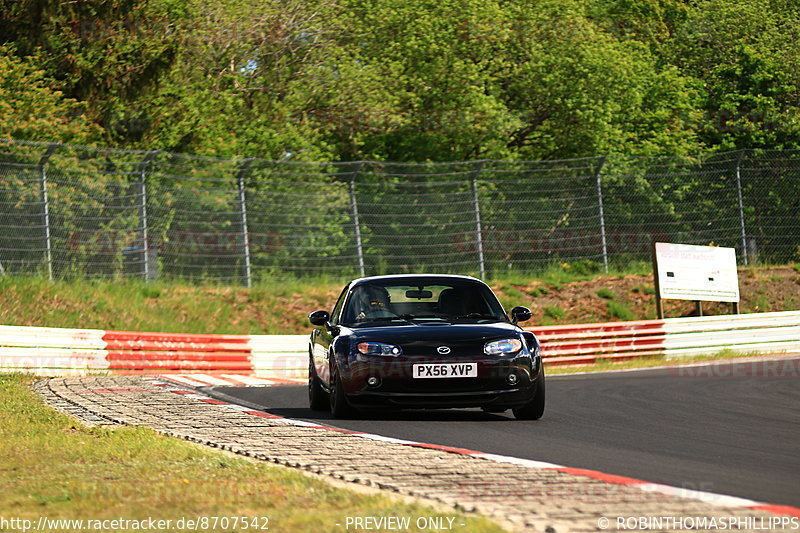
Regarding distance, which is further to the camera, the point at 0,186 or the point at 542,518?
the point at 0,186

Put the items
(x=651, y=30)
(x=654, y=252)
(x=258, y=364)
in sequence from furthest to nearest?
(x=651, y=30), (x=654, y=252), (x=258, y=364)

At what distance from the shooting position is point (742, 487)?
22.7 feet

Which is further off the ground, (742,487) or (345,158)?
(345,158)

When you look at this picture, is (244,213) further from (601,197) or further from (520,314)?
(520,314)

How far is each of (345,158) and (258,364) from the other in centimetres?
1489

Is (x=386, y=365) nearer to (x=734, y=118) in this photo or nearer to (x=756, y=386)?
(x=756, y=386)

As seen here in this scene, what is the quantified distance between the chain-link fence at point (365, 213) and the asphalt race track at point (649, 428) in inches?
323

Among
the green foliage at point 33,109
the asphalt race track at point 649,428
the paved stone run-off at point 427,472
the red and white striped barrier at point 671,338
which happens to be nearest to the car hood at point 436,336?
the asphalt race track at point 649,428

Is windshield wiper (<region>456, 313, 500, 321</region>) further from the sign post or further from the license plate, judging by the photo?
the sign post

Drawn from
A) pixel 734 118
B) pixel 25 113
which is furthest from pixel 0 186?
pixel 734 118

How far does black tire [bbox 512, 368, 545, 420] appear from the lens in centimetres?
1141

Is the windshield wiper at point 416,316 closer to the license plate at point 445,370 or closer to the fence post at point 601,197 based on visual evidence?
the license plate at point 445,370

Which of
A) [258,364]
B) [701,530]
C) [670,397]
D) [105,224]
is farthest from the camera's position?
[105,224]

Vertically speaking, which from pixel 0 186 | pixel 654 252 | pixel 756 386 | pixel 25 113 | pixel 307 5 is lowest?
pixel 756 386
